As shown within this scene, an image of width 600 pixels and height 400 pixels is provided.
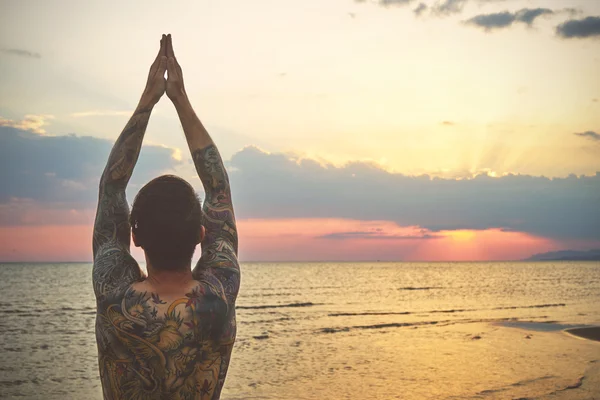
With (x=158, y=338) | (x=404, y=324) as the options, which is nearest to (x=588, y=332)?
(x=404, y=324)

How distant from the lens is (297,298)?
46312 mm

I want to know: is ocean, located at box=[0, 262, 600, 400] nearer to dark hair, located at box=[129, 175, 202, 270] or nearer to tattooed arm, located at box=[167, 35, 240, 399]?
tattooed arm, located at box=[167, 35, 240, 399]

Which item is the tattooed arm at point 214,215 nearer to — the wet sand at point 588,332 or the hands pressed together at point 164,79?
the hands pressed together at point 164,79

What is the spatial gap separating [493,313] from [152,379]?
34329mm

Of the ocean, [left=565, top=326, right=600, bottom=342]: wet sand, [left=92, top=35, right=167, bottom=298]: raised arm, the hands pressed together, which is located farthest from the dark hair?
[left=565, top=326, right=600, bottom=342]: wet sand

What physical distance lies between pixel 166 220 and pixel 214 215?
433 mm

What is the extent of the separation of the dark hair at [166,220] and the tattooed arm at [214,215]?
238mm

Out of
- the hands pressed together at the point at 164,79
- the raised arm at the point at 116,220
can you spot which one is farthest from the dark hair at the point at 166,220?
the hands pressed together at the point at 164,79

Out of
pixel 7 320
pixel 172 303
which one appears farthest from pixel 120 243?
pixel 7 320

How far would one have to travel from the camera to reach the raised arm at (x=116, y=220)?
261 centimetres

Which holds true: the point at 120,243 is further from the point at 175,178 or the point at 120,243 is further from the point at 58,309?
the point at 58,309

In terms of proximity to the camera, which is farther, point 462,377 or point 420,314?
point 420,314

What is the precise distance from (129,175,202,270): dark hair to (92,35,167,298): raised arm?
16cm

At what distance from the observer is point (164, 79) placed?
3.15 m
